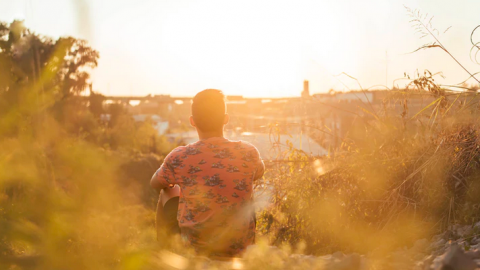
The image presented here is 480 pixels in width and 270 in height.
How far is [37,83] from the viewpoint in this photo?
15.2 m

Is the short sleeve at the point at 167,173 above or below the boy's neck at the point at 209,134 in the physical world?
below

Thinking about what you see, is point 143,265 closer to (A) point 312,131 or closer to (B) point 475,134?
(B) point 475,134

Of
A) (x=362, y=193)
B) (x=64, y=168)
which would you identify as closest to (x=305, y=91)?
(x=362, y=193)

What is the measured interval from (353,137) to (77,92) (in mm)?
20779

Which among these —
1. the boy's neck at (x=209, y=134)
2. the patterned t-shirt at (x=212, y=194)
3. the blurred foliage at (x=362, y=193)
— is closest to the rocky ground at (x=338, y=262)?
the blurred foliage at (x=362, y=193)

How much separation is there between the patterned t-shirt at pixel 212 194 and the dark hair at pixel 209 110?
120 mm

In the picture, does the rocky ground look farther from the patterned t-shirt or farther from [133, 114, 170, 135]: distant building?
[133, 114, 170, 135]: distant building

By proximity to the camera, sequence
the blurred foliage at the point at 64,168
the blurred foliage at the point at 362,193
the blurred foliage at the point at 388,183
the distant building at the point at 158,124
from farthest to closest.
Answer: the distant building at the point at 158,124 → the blurred foliage at the point at 388,183 → the blurred foliage at the point at 362,193 → the blurred foliage at the point at 64,168

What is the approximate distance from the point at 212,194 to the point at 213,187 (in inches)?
1.5

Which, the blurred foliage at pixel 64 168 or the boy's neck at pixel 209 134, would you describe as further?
the boy's neck at pixel 209 134

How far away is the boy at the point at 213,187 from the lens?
2117mm

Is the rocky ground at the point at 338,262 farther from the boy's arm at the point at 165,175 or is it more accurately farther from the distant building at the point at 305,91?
the distant building at the point at 305,91

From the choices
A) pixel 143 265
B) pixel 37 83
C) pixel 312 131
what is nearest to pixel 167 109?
pixel 37 83

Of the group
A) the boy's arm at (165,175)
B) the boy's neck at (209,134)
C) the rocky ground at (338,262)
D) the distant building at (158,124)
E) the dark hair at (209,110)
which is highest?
the dark hair at (209,110)
